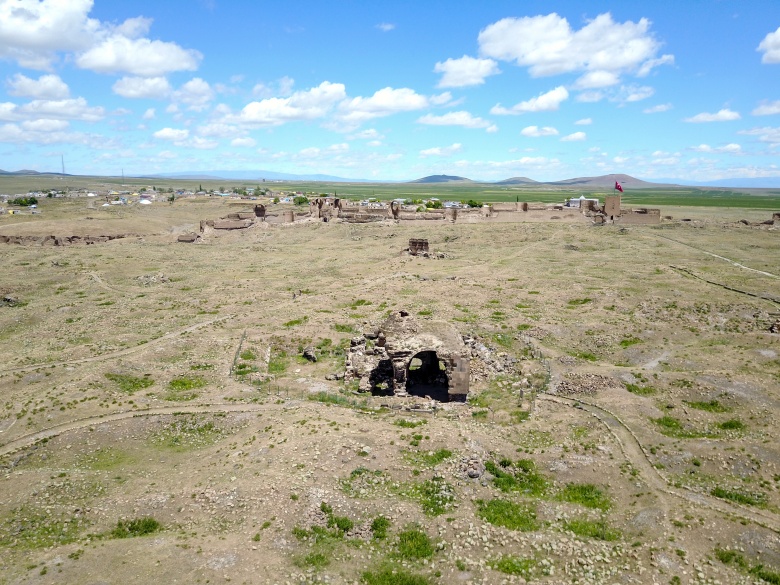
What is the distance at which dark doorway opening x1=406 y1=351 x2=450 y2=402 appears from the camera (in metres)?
28.9

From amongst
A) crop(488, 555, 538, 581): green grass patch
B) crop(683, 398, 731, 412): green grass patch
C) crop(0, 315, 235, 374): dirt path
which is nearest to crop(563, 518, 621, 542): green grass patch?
crop(488, 555, 538, 581): green grass patch

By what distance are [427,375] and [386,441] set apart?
33.6ft

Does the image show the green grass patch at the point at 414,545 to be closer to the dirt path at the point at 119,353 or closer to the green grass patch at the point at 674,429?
the green grass patch at the point at 674,429

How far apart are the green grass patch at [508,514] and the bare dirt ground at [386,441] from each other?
71 millimetres

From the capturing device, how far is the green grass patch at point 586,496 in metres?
17.7

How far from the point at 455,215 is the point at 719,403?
A: 70443 mm

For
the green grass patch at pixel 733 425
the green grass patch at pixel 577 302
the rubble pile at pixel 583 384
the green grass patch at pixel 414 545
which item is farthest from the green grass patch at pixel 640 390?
the green grass patch at pixel 577 302

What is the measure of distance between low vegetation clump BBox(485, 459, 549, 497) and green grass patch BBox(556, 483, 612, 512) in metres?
0.70

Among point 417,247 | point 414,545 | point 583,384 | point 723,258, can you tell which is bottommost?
point 414,545

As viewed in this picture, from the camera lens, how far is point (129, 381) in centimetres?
2806

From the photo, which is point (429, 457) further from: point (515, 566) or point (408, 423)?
point (515, 566)

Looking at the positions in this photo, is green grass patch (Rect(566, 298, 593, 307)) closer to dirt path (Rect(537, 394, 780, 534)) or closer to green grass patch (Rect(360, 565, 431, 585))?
dirt path (Rect(537, 394, 780, 534))

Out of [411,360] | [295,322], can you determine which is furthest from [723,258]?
[295,322]

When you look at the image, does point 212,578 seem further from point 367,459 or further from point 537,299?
point 537,299
